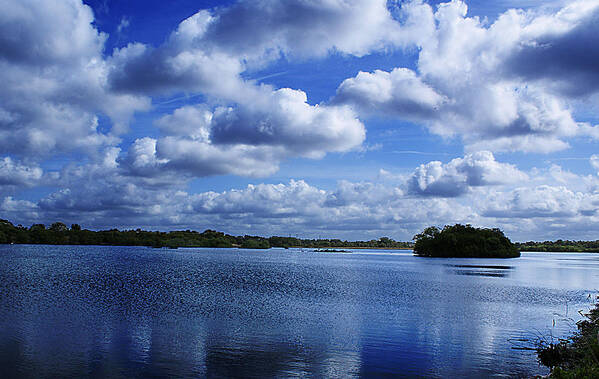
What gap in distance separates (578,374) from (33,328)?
2740cm

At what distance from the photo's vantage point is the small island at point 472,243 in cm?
17900

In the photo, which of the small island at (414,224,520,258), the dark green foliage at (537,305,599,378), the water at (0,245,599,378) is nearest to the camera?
the dark green foliage at (537,305,599,378)

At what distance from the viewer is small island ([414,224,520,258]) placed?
179000 mm

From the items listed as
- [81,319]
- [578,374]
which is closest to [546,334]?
[578,374]

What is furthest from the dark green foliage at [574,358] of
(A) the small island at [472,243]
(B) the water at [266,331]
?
(A) the small island at [472,243]

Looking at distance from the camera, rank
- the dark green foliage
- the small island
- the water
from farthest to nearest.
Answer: the small island < the water < the dark green foliage

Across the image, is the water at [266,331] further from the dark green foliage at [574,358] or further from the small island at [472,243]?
the small island at [472,243]

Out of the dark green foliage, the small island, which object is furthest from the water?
the small island

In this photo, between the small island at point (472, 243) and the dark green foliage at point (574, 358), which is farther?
the small island at point (472, 243)

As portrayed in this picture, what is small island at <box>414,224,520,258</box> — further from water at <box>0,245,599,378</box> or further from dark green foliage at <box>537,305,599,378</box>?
dark green foliage at <box>537,305,599,378</box>

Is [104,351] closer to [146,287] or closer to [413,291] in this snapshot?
[146,287]

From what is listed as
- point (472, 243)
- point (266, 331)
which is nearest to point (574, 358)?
point (266, 331)

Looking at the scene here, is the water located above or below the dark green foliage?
below

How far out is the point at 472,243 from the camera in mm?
179875
